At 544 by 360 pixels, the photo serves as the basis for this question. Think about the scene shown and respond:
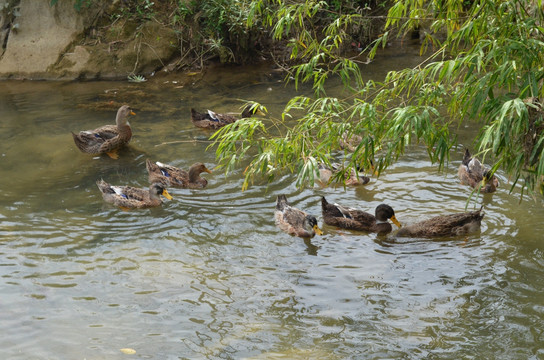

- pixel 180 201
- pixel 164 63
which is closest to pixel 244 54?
pixel 164 63

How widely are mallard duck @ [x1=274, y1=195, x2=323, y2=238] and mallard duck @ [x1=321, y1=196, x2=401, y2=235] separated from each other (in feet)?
0.96

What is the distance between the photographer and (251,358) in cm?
555

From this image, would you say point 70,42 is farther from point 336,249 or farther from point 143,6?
point 336,249

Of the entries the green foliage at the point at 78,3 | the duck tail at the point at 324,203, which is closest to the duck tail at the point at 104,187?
the duck tail at the point at 324,203

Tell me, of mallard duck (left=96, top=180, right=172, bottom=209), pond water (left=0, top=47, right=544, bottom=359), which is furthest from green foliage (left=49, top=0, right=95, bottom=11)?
mallard duck (left=96, top=180, right=172, bottom=209)

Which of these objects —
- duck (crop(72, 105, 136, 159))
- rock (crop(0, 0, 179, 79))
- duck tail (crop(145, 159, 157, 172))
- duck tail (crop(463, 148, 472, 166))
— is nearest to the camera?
duck tail (crop(463, 148, 472, 166))

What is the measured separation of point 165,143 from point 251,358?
249 inches

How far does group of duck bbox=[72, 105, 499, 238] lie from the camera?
25.6 feet

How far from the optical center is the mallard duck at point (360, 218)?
26.4 ft

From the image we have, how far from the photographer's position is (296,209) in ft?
27.0

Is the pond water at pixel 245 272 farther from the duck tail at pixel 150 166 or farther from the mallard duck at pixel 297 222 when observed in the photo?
the duck tail at pixel 150 166

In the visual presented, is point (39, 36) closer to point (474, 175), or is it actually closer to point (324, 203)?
point (324, 203)

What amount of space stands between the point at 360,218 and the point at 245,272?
6.23 ft

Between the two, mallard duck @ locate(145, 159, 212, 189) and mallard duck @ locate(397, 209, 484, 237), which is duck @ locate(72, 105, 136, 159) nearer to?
mallard duck @ locate(145, 159, 212, 189)
